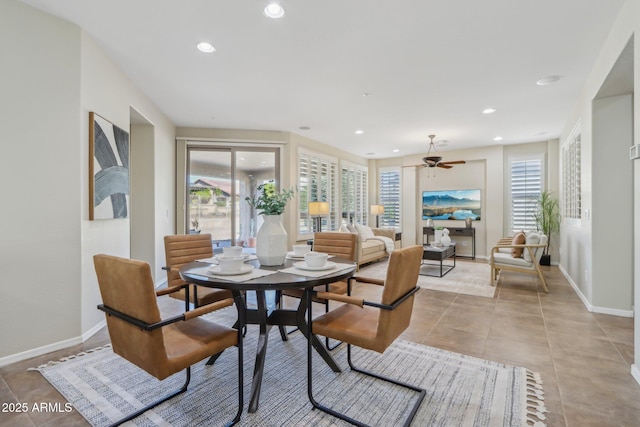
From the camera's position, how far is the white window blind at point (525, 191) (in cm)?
664

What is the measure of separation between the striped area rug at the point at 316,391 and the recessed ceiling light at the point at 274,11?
8.74ft

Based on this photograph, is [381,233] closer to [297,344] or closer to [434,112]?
[434,112]

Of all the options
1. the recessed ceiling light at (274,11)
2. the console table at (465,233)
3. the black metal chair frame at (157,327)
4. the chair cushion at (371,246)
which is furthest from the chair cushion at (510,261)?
the recessed ceiling light at (274,11)

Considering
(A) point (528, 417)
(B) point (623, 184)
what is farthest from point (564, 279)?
(A) point (528, 417)

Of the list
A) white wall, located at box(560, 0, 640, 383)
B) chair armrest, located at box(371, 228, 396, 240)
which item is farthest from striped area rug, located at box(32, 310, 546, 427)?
chair armrest, located at box(371, 228, 396, 240)

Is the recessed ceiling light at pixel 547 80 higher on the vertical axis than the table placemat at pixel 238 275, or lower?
higher

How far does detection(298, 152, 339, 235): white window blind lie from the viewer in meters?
6.17

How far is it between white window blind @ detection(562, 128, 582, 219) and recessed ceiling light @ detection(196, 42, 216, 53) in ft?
15.7

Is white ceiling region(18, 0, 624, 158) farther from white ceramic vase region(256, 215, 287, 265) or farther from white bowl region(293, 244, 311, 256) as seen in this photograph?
white bowl region(293, 244, 311, 256)

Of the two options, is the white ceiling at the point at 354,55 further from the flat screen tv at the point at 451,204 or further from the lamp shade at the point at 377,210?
the lamp shade at the point at 377,210

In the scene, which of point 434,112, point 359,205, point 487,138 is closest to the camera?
point 434,112

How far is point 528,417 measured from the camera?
167 cm

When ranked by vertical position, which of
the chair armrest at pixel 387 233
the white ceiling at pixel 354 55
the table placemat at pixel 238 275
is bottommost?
the chair armrest at pixel 387 233

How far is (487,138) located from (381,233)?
305cm
